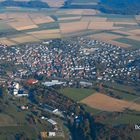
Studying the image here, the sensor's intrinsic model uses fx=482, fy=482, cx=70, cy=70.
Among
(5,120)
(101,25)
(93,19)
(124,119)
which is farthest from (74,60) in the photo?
(93,19)

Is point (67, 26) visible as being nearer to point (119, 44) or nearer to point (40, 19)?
point (40, 19)

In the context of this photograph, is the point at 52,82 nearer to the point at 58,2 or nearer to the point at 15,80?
the point at 15,80

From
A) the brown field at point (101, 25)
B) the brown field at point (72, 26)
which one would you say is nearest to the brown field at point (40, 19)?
the brown field at point (72, 26)

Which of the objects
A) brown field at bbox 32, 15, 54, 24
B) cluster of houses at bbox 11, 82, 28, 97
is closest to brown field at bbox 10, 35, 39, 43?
brown field at bbox 32, 15, 54, 24

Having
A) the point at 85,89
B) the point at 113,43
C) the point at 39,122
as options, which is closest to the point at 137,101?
the point at 85,89

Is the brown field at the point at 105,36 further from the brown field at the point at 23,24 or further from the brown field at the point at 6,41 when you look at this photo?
the brown field at the point at 6,41
